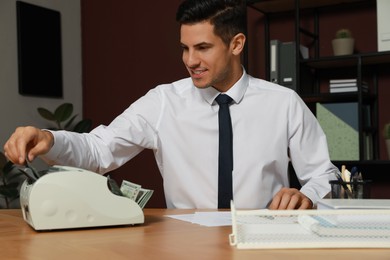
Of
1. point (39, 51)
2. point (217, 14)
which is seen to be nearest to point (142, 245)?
point (217, 14)

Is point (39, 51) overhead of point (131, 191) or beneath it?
overhead

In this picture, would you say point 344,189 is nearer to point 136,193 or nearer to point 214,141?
point 214,141

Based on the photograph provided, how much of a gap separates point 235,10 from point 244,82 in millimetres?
302

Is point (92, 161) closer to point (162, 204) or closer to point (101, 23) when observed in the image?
point (162, 204)

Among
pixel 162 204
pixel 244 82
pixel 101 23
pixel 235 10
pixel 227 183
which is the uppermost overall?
pixel 101 23

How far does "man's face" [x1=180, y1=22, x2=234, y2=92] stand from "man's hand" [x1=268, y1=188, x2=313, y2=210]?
66 cm

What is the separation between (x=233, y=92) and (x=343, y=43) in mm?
1422

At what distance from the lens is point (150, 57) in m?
4.12

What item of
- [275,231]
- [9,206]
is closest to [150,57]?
[9,206]

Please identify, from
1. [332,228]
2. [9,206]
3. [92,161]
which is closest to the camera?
[332,228]

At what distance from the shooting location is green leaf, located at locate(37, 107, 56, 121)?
3.87m

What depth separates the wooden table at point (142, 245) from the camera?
911mm

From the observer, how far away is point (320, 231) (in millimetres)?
1005

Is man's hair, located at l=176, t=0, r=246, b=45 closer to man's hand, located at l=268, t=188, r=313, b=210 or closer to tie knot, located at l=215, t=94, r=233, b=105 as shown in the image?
tie knot, located at l=215, t=94, r=233, b=105
